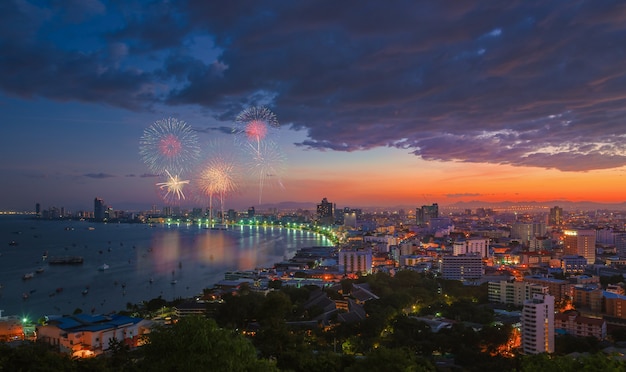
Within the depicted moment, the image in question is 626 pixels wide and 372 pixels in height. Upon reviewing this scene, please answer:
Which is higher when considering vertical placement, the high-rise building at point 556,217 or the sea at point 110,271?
the high-rise building at point 556,217

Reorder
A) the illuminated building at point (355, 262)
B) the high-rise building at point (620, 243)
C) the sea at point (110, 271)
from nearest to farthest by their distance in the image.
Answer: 1. the sea at point (110, 271)
2. the illuminated building at point (355, 262)
3. the high-rise building at point (620, 243)

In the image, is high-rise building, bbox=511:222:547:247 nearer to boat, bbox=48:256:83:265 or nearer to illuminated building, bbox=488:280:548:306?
illuminated building, bbox=488:280:548:306

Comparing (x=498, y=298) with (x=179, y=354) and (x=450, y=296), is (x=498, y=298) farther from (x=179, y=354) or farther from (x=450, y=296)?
(x=179, y=354)

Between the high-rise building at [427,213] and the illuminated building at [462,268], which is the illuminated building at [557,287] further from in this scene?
the high-rise building at [427,213]

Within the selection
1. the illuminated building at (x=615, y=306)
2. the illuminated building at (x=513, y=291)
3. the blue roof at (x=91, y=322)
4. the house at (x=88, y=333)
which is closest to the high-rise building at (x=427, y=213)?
the illuminated building at (x=513, y=291)

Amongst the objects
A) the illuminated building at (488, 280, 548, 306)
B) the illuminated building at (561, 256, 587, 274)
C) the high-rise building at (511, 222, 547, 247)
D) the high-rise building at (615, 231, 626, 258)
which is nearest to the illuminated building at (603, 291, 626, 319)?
the illuminated building at (488, 280, 548, 306)
